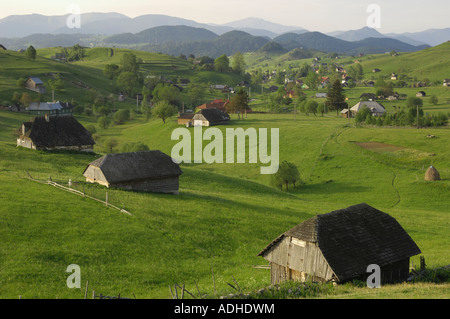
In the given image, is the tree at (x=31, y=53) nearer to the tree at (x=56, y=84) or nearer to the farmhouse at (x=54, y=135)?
the tree at (x=56, y=84)

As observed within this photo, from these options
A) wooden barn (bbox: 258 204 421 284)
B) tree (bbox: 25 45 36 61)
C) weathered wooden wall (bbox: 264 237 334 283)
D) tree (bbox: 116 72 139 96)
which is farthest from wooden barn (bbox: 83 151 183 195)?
tree (bbox: 25 45 36 61)

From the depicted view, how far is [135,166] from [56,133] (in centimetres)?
2377

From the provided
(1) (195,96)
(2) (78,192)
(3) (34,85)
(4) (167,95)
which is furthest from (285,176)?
(1) (195,96)

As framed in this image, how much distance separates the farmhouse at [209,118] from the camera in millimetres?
97938

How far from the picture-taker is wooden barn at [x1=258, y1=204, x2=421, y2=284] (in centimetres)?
2081

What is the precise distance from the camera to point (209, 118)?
9825cm

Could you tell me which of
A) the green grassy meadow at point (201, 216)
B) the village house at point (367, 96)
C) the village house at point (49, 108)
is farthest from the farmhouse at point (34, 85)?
the village house at point (367, 96)

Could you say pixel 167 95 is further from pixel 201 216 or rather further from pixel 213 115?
pixel 201 216

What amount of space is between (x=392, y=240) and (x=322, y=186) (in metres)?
38.9

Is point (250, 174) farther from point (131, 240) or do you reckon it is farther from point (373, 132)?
point (131, 240)

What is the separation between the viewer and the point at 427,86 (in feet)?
556

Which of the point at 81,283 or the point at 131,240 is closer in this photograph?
the point at 81,283

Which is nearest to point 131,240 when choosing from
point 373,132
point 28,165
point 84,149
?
point 28,165

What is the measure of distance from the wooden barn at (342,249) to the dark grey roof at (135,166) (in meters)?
21.7
